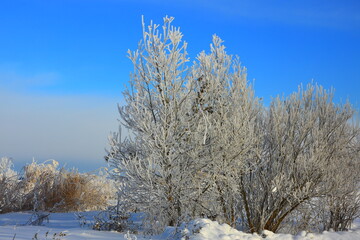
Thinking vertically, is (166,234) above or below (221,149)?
below

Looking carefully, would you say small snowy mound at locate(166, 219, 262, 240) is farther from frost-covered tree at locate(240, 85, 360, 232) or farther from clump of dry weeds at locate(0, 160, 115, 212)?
clump of dry weeds at locate(0, 160, 115, 212)

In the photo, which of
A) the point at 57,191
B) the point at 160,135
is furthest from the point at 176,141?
the point at 57,191

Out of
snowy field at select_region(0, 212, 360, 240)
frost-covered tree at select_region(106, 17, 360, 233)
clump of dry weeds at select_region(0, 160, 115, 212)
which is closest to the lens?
snowy field at select_region(0, 212, 360, 240)

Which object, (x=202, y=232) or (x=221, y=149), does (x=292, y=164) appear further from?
(x=202, y=232)

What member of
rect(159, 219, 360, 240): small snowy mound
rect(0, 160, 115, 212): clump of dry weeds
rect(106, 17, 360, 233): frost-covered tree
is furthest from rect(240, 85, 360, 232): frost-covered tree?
rect(0, 160, 115, 212): clump of dry weeds

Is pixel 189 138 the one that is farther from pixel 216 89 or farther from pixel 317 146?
pixel 317 146

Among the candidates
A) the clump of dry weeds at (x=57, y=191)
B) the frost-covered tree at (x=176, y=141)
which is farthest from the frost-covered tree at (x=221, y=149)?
the clump of dry weeds at (x=57, y=191)

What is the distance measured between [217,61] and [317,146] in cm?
285

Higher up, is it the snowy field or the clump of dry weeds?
the clump of dry weeds

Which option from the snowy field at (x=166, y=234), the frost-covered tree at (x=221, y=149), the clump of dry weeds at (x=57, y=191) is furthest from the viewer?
the clump of dry weeds at (x=57, y=191)

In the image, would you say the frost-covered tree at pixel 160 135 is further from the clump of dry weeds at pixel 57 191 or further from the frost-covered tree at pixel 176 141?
the clump of dry weeds at pixel 57 191

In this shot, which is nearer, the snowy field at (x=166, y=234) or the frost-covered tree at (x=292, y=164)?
the snowy field at (x=166, y=234)

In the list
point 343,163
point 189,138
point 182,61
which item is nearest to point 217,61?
point 182,61

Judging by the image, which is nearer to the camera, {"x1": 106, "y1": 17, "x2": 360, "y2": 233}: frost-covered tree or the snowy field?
the snowy field
